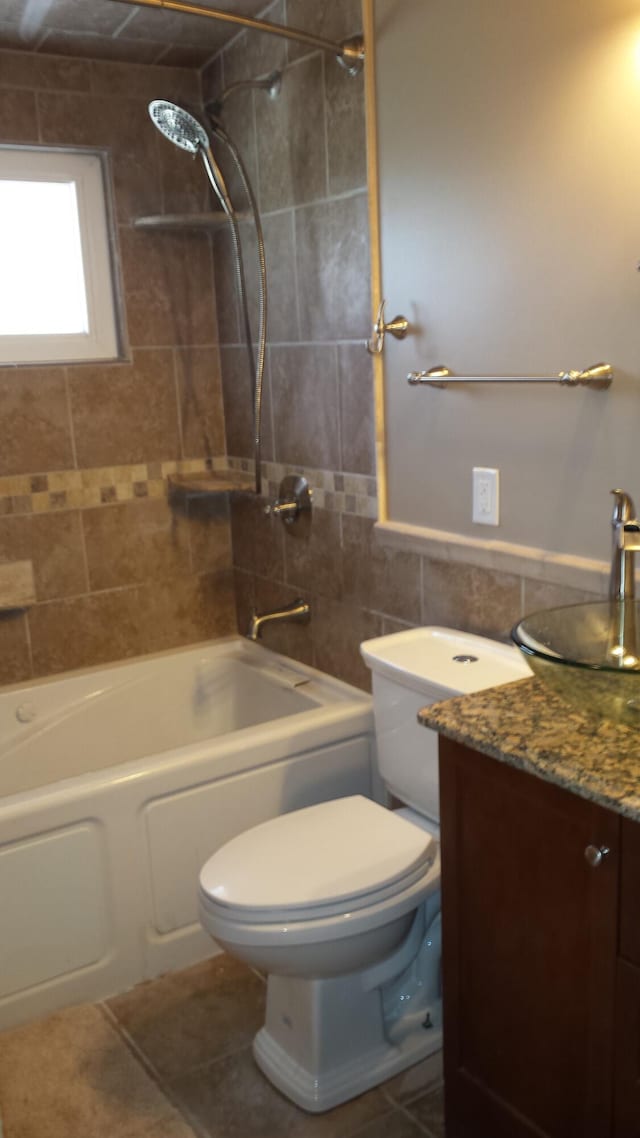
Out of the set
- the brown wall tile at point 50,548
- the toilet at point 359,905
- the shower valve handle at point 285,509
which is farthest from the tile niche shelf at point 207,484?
the toilet at point 359,905

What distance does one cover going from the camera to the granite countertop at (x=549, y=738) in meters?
1.18

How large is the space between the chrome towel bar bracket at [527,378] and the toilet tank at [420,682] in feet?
1.82

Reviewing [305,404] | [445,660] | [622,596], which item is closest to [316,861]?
[445,660]

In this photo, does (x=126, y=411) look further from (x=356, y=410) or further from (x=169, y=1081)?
(x=169, y=1081)

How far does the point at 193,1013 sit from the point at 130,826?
1.44 feet

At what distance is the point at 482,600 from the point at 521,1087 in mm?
984

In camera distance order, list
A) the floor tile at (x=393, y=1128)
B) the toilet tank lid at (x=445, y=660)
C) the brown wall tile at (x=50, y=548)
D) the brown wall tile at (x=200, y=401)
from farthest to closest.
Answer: the brown wall tile at (x=200, y=401)
the brown wall tile at (x=50, y=548)
the toilet tank lid at (x=445, y=660)
the floor tile at (x=393, y=1128)

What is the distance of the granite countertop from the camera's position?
1.18m

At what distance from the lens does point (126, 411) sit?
2.91m

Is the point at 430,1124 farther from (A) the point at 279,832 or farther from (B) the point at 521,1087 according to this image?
(A) the point at 279,832

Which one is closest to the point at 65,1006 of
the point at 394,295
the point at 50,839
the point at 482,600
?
the point at 50,839

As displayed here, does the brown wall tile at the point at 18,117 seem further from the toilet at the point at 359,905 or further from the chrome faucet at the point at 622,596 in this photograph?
the chrome faucet at the point at 622,596

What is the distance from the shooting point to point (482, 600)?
82.8 inches

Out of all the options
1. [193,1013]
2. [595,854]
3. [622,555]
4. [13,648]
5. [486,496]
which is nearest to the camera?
[595,854]
